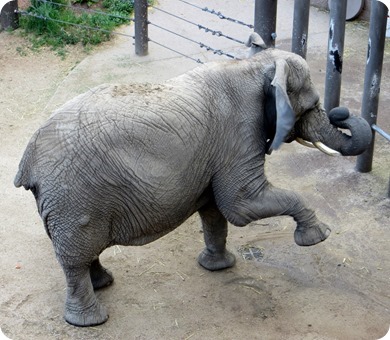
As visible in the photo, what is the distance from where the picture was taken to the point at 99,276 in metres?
5.48

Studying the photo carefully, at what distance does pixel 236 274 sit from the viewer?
18.7ft

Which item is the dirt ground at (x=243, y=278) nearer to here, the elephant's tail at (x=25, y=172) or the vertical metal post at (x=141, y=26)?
the elephant's tail at (x=25, y=172)

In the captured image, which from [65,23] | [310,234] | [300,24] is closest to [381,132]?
[300,24]

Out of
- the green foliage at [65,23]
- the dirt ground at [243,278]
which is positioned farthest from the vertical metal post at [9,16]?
the dirt ground at [243,278]

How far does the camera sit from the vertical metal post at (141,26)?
9023mm

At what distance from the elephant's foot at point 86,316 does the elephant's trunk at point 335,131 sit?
1628 mm

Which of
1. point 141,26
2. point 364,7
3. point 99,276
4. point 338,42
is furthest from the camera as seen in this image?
point 364,7

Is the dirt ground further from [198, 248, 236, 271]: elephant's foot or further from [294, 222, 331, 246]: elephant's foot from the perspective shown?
[294, 222, 331, 246]: elephant's foot

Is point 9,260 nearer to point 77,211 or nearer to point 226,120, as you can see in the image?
point 77,211

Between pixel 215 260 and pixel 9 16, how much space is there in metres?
5.26

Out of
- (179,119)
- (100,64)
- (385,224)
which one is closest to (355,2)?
(100,64)

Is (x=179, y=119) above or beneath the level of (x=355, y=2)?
above

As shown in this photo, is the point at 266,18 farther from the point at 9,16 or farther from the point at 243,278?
the point at 9,16

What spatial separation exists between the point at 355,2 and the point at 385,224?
469 cm
